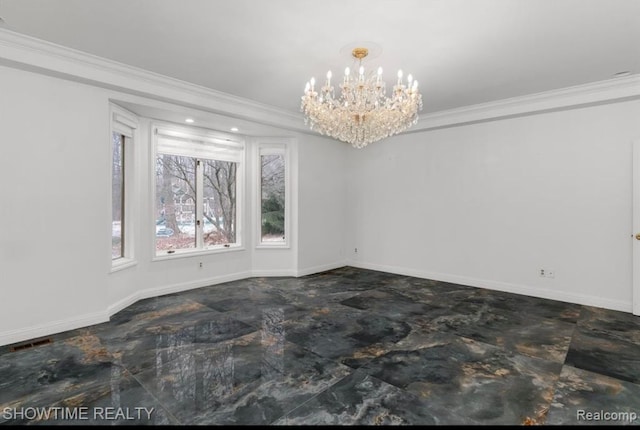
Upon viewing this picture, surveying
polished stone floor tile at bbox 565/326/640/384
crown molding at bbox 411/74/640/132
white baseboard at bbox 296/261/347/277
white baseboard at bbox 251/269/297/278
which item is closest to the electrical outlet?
polished stone floor tile at bbox 565/326/640/384

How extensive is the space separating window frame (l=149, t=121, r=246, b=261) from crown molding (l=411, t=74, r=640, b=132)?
10.7 feet

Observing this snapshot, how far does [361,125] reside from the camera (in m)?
3.45

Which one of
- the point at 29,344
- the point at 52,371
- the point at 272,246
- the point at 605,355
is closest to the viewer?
the point at 52,371

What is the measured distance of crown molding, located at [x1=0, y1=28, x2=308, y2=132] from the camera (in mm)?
3053

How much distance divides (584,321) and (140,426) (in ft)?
14.9

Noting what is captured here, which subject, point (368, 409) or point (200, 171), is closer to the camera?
point (368, 409)

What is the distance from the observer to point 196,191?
17.7 ft

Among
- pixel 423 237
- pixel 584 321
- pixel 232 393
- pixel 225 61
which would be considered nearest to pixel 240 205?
pixel 225 61

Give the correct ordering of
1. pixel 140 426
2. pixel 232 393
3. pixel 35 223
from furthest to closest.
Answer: pixel 35 223, pixel 232 393, pixel 140 426

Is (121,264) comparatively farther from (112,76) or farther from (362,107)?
(362,107)

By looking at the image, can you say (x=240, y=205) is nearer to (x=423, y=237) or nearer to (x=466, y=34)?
(x=423, y=237)

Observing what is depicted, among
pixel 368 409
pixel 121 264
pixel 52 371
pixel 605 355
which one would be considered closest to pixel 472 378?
pixel 368 409

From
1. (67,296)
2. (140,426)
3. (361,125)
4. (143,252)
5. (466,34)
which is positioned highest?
(466,34)

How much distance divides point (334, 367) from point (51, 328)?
9.74 ft
